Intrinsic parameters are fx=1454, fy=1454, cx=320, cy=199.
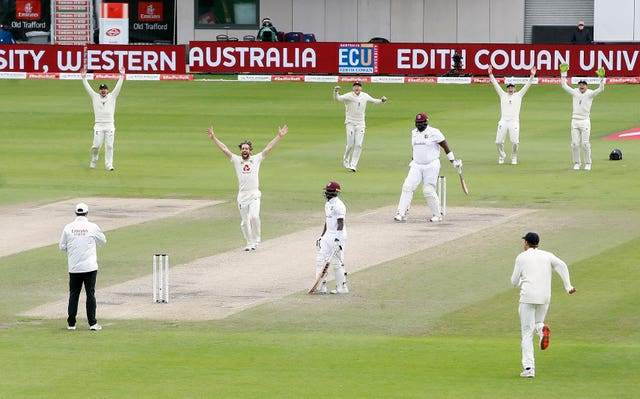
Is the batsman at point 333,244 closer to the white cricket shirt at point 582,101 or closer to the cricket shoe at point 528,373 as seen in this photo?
the cricket shoe at point 528,373

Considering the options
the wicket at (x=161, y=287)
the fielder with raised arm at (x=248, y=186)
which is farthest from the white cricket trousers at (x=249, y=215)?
the wicket at (x=161, y=287)

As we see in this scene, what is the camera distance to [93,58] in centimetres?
5891

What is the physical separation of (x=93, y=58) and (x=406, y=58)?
1267 cm

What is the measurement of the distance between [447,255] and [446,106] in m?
27.9

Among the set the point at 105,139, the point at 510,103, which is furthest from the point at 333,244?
the point at 510,103

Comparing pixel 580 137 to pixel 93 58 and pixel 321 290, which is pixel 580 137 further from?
pixel 93 58

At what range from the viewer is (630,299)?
22922mm

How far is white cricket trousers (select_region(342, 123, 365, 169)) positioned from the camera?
38438mm

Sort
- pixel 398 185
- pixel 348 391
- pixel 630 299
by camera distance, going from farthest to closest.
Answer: pixel 398 185 < pixel 630 299 < pixel 348 391

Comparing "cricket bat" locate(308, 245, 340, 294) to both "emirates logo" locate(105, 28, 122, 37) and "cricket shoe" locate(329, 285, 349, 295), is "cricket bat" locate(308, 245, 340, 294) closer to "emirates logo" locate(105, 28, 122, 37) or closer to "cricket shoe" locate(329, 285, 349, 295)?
"cricket shoe" locate(329, 285, 349, 295)

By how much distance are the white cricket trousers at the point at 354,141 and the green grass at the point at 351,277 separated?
19.1 inches

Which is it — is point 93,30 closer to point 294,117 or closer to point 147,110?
point 147,110

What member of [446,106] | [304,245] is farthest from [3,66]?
[304,245]

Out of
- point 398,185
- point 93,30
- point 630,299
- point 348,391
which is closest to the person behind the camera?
point 348,391
